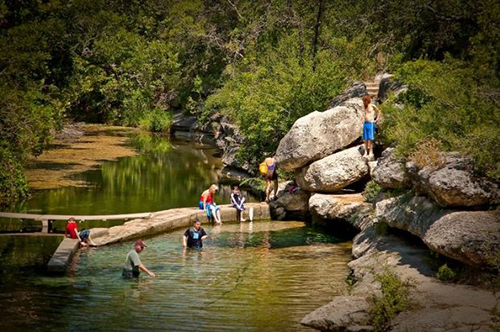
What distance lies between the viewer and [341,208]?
23891mm

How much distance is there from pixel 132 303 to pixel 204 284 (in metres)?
2.21

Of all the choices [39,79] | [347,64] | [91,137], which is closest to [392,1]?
[347,64]

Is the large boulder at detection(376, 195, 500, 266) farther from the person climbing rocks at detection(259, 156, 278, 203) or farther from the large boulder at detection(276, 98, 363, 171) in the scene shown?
the person climbing rocks at detection(259, 156, 278, 203)

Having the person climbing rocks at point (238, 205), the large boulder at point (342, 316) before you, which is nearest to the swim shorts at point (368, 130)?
the person climbing rocks at point (238, 205)

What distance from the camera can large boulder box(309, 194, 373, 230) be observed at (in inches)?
906

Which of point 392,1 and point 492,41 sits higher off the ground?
point 392,1

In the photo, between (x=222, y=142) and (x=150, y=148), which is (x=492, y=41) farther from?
(x=150, y=148)

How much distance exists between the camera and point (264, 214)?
27.1m

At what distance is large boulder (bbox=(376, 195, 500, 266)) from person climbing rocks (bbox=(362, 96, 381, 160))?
22.9ft

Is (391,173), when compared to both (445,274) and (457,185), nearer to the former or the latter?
(457,185)

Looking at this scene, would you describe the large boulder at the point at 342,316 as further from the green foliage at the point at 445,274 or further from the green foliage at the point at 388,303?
the green foliage at the point at 445,274

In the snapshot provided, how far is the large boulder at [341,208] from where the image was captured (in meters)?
23.0

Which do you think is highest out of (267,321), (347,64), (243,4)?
(243,4)

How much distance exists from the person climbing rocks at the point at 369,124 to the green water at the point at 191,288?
3.31 meters
